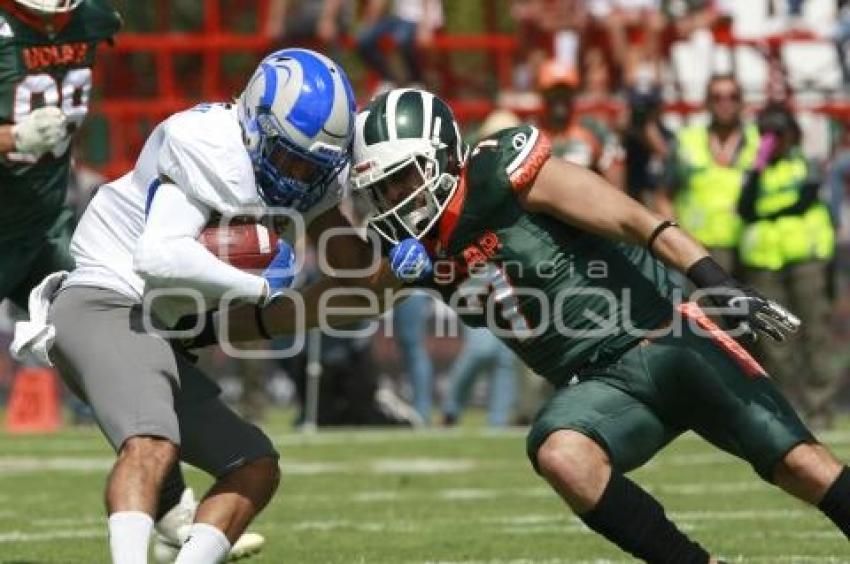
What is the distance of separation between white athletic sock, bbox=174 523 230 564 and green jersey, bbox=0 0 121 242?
192 centimetres

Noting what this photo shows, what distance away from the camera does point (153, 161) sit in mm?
5230

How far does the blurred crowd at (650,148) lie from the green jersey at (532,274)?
5.26 meters

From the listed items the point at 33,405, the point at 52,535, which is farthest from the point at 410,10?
the point at 52,535

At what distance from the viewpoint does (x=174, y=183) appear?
5.02 meters

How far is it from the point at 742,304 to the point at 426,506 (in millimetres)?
3003

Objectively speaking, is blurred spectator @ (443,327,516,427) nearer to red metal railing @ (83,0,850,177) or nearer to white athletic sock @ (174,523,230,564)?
red metal railing @ (83,0,850,177)

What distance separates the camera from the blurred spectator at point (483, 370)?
11.6m

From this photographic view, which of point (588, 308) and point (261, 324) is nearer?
point (588, 308)

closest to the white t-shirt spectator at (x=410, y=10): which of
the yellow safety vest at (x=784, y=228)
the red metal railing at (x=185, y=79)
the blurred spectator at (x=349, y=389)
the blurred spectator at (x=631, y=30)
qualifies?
the red metal railing at (x=185, y=79)

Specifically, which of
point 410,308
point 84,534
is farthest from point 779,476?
point 410,308

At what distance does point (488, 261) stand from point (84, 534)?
2265 millimetres

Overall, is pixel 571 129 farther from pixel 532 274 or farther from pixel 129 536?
pixel 129 536

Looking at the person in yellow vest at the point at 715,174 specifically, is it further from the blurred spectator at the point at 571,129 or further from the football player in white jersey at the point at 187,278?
the football player in white jersey at the point at 187,278

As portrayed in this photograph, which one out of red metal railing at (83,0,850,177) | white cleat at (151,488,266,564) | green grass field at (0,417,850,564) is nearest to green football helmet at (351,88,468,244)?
white cleat at (151,488,266,564)
